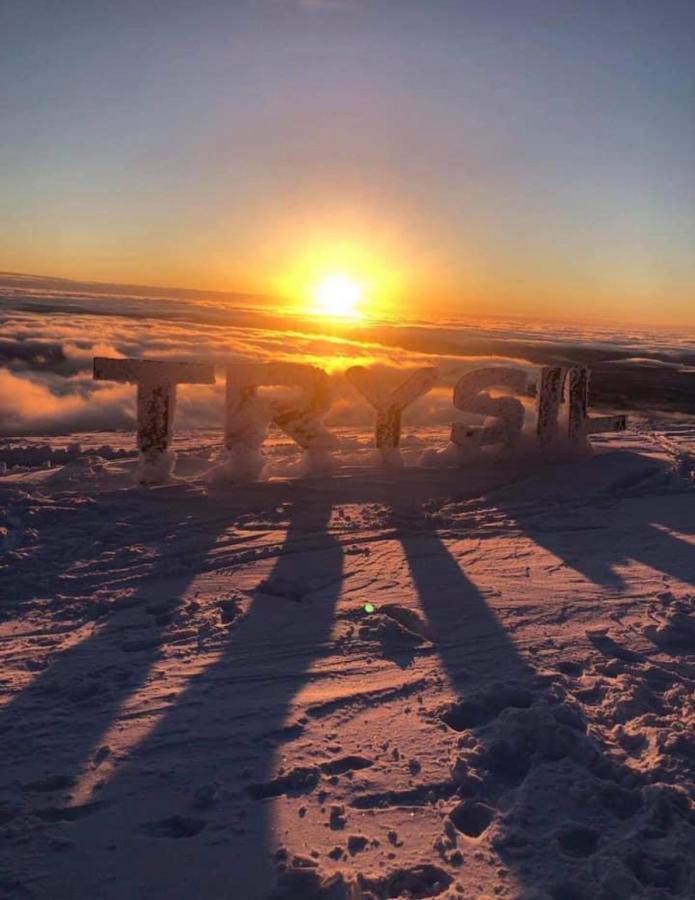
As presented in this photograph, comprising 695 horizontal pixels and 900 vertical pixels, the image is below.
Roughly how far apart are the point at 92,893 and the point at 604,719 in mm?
2214

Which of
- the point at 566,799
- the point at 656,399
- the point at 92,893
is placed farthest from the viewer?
the point at 656,399

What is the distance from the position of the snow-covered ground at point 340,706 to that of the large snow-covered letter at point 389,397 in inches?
80.2

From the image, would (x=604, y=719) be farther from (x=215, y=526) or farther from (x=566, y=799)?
(x=215, y=526)

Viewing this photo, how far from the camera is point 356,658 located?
395 centimetres

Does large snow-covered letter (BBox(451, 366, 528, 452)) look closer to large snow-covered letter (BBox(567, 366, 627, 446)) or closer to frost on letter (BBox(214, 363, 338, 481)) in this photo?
large snow-covered letter (BBox(567, 366, 627, 446))

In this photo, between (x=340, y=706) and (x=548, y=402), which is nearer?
(x=340, y=706)

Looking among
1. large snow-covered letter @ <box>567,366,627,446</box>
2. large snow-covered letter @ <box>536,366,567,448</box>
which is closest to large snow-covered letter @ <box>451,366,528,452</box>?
large snow-covered letter @ <box>536,366,567,448</box>

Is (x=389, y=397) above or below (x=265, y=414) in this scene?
above

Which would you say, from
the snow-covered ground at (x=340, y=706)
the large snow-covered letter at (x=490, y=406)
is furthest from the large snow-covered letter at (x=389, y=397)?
the snow-covered ground at (x=340, y=706)

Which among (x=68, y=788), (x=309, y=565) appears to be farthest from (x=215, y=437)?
(x=68, y=788)

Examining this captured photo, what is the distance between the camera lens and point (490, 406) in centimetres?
876

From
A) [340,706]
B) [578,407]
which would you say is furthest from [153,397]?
[578,407]

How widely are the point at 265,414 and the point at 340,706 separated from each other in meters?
4.70

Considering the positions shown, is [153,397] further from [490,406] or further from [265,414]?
[490,406]
